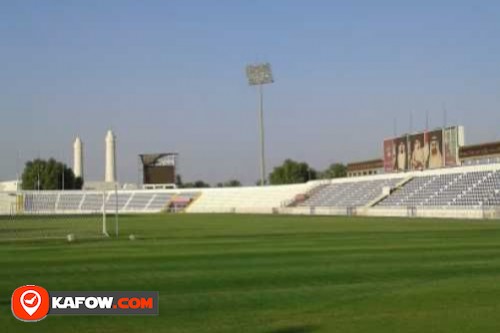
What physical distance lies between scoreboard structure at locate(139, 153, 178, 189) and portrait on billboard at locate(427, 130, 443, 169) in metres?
51.7

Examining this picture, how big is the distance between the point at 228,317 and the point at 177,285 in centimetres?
374

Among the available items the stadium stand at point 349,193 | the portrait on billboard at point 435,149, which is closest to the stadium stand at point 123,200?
the stadium stand at point 349,193

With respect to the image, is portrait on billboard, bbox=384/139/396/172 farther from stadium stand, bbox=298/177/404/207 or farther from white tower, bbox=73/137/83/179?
white tower, bbox=73/137/83/179

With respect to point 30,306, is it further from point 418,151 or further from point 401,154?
point 401,154

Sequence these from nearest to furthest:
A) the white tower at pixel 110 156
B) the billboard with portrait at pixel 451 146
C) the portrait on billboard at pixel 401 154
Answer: the billboard with portrait at pixel 451 146, the portrait on billboard at pixel 401 154, the white tower at pixel 110 156

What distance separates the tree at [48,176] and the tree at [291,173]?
144 feet

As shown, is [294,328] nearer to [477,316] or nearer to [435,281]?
[477,316]

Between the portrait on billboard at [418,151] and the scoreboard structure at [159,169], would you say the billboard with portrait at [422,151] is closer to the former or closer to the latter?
the portrait on billboard at [418,151]

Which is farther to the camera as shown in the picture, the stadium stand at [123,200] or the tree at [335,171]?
the tree at [335,171]

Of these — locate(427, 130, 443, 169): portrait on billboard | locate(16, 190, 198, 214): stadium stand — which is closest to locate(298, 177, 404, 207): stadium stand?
locate(427, 130, 443, 169): portrait on billboard

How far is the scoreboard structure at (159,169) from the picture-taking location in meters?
116

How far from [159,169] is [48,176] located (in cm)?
2930

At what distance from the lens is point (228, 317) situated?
36.1 feet

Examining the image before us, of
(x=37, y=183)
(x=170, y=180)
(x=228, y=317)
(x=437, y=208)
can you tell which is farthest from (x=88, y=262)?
(x=37, y=183)
